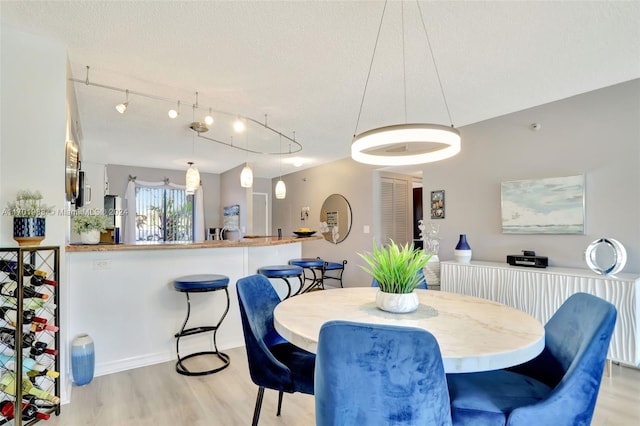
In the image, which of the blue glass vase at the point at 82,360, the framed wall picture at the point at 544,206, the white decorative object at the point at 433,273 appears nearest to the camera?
the blue glass vase at the point at 82,360

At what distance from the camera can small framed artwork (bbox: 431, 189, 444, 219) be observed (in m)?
4.36

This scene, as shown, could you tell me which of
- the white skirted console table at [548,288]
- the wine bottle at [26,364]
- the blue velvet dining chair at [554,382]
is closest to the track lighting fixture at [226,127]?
the wine bottle at [26,364]

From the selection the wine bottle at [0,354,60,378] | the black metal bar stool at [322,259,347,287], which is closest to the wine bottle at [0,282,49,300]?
the wine bottle at [0,354,60,378]

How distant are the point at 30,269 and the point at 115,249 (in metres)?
0.74

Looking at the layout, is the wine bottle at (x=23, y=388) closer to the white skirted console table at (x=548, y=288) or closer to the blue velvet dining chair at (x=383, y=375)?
→ the blue velvet dining chair at (x=383, y=375)

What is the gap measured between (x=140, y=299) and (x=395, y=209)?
4.18 metres

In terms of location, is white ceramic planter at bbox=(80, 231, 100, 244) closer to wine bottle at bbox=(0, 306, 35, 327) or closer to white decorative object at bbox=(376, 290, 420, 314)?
wine bottle at bbox=(0, 306, 35, 327)

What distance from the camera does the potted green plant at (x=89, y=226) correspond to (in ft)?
8.95

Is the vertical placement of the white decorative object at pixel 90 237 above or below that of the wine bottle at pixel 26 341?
above

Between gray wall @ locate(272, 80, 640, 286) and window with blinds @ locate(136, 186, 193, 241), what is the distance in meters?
5.60

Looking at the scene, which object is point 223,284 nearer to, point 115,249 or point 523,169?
point 115,249

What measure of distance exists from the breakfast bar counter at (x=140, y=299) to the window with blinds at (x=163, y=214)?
16.1 ft

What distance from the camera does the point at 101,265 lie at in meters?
2.71

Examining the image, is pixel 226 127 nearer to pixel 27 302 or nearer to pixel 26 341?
pixel 27 302
